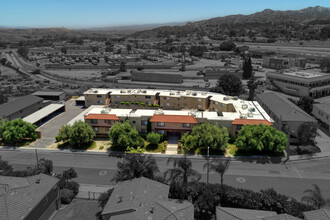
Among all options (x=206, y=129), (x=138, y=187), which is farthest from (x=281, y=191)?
(x=138, y=187)

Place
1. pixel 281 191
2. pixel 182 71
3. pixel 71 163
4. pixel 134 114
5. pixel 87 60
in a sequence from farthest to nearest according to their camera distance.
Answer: pixel 87 60, pixel 182 71, pixel 134 114, pixel 71 163, pixel 281 191

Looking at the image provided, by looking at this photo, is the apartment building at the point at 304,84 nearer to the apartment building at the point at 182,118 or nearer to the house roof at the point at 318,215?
the apartment building at the point at 182,118

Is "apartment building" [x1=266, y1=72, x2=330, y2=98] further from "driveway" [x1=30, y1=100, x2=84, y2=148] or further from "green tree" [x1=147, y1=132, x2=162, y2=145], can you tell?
"driveway" [x1=30, y1=100, x2=84, y2=148]

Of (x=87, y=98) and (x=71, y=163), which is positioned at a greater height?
(x=87, y=98)

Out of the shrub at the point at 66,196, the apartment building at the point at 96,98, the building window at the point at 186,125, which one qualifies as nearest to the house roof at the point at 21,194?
the shrub at the point at 66,196

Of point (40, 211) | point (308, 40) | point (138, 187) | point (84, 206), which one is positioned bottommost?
point (84, 206)

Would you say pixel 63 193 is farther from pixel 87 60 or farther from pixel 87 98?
pixel 87 60
